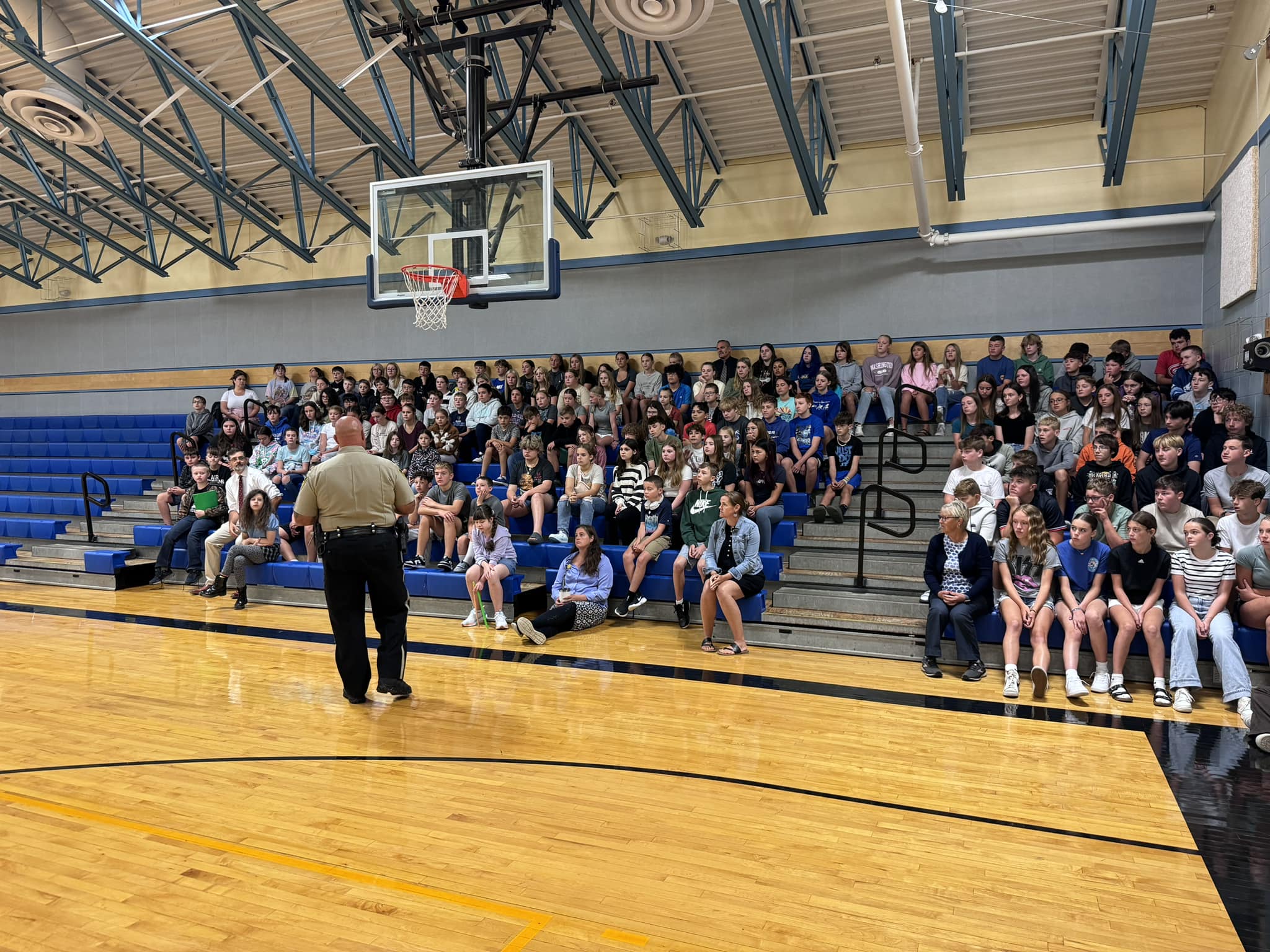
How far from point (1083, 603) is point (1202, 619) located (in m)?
0.68

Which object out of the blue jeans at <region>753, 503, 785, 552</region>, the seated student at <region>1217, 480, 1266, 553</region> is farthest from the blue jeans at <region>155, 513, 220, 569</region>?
the seated student at <region>1217, 480, 1266, 553</region>

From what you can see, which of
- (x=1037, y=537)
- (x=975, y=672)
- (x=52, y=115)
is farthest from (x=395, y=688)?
(x=52, y=115)

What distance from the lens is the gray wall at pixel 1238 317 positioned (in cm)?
728

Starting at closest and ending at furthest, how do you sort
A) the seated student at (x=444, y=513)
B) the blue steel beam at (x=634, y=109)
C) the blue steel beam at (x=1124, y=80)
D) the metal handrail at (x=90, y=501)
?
the blue steel beam at (x=1124, y=80), the seated student at (x=444, y=513), the blue steel beam at (x=634, y=109), the metal handrail at (x=90, y=501)

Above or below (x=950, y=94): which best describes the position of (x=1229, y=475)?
below

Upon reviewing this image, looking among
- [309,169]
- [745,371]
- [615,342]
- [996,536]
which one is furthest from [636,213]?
[996,536]

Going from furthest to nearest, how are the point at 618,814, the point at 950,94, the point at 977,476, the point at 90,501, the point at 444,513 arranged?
1. the point at 90,501
2. the point at 950,94
3. the point at 444,513
4. the point at 977,476
5. the point at 618,814

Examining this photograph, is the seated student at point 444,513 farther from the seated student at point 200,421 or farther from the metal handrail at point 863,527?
the seated student at point 200,421

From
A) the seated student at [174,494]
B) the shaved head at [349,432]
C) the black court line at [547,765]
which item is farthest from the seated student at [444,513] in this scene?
the black court line at [547,765]

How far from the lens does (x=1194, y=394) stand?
25.9ft

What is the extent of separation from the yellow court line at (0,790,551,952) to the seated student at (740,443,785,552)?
508cm

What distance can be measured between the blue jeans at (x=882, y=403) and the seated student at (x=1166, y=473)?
141 inches

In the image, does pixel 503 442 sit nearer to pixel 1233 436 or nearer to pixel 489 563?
pixel 489 563

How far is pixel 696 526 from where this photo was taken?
717 cm
